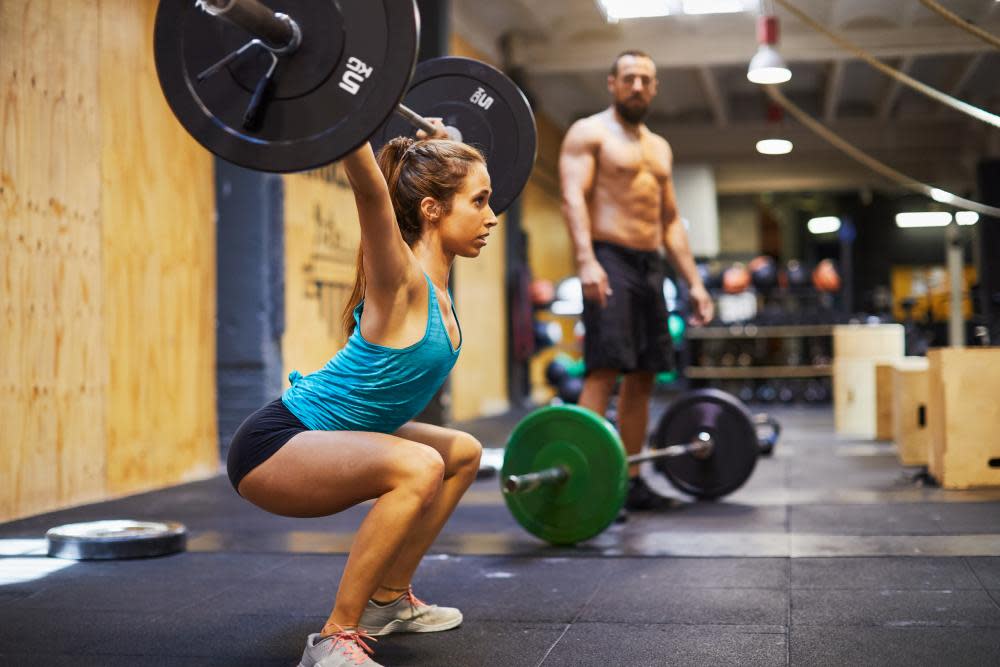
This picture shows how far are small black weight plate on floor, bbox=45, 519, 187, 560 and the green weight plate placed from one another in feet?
2.74

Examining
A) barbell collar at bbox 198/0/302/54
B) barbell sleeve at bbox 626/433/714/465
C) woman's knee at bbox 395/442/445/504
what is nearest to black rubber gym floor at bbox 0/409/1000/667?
barbell sleeve at bbox 626/433/714/465

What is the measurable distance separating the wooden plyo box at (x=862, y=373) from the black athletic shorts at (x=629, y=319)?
3.25 metres

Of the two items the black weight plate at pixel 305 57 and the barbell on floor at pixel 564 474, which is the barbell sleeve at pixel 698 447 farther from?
the black weight plate at pixel 305 57

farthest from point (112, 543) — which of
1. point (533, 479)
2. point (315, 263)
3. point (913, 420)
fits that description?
point (913, 420)

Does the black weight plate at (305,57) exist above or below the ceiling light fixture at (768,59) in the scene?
below

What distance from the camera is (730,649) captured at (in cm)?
174

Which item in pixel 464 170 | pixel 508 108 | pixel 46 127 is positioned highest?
pixel 46 127

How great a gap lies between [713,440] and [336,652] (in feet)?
7.11

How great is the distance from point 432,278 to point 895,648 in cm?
91

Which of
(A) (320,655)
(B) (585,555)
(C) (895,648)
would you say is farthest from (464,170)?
(B) (585,555)

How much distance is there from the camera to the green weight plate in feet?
8.63

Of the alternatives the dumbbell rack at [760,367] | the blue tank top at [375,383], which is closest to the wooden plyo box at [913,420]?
the blue tank top at [375,383]

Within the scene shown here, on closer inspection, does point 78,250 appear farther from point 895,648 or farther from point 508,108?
point 895,648

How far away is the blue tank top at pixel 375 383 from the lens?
5.36 feet
